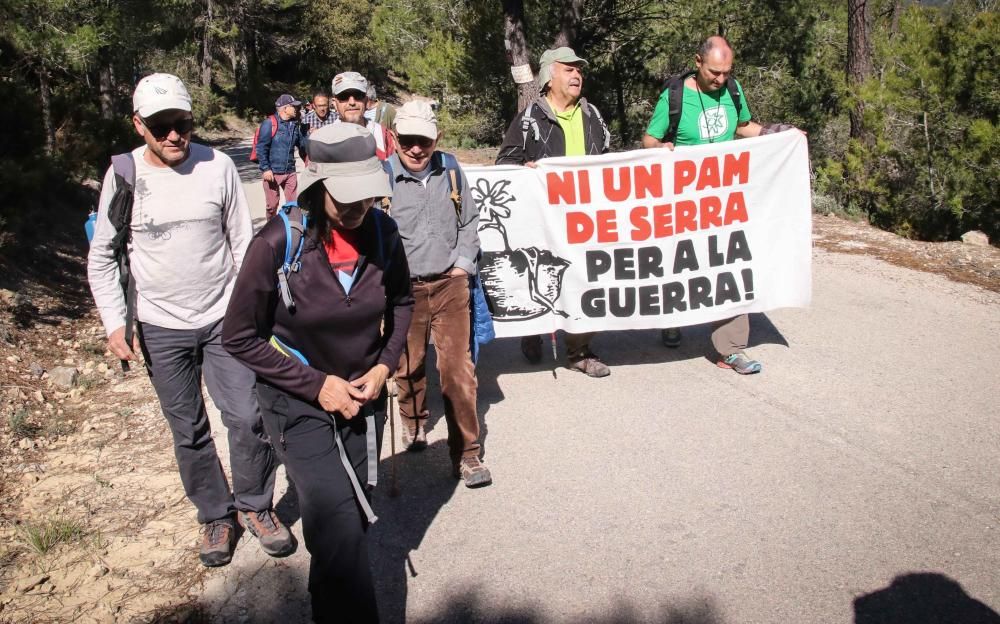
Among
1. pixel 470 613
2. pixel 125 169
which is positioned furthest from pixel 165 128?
pixel 470 613

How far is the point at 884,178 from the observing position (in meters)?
11.9

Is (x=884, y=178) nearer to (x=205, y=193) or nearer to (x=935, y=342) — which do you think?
(x=935, y=342)

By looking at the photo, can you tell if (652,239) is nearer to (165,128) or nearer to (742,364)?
(742,364)

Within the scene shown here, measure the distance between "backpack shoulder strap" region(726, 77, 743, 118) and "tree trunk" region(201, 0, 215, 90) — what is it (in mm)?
35545

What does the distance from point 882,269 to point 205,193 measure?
707cm

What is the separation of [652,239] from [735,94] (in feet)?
3.99

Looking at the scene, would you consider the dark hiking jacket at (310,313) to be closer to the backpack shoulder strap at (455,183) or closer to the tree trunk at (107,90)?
the backpack shoulder strap at (455,183)

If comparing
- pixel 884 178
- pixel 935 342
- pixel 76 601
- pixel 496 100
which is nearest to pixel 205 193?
pixel 76 601

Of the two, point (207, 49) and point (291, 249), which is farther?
point (207, 49)

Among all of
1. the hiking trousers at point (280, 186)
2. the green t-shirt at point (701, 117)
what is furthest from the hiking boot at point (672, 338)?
the hiking trousers at point (280, 186)

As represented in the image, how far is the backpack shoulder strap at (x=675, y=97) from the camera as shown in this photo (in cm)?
609

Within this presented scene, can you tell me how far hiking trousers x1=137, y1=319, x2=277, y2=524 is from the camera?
390 centimetres

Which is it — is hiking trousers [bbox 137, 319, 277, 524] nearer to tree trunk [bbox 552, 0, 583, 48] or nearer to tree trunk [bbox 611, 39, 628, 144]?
tree trunk [bbox 552, 0, 583, 48]

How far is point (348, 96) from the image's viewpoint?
22.3 ft
